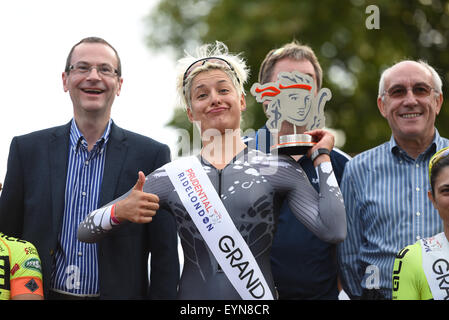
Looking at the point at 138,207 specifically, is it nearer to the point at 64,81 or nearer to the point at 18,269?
the point at 18,269

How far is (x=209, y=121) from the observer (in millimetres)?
3373

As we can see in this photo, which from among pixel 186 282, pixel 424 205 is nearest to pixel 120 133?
pixel 186 282

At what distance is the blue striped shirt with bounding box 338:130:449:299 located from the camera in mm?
3918

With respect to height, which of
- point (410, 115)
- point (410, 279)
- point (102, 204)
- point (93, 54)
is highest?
point (93, 54)

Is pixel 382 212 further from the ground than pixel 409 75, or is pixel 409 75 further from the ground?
pixel 409 75

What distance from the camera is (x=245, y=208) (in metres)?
3.25

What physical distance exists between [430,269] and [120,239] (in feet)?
5.72

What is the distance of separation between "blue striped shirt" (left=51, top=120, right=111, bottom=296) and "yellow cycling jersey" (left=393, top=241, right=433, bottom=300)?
1695mm

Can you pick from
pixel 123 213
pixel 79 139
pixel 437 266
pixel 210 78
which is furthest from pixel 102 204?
pixel 437 266

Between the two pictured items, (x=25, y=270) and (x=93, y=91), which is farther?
(x=93, y=91)

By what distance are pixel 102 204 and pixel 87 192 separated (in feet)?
0.44

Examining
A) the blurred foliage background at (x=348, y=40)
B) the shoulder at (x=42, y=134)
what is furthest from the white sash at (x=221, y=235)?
the blurred foliage background at (x=348, y=40)

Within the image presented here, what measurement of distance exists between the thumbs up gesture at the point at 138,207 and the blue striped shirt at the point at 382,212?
1.52 meters

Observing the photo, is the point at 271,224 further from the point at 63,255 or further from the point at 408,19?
the point at 408,19
